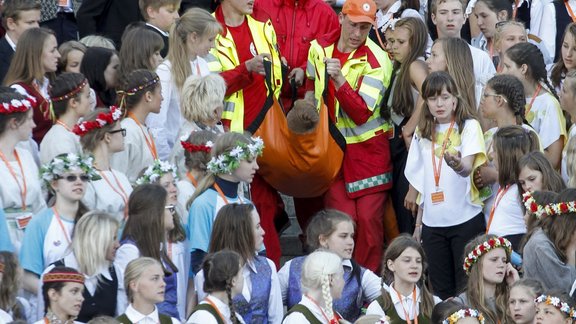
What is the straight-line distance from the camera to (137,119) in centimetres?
1023

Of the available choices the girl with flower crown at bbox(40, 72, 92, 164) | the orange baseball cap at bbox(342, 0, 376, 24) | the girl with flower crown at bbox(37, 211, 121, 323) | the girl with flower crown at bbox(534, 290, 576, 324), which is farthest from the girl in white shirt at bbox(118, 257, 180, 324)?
the orange baseball cap at bbox(342, 0, 376, 24)

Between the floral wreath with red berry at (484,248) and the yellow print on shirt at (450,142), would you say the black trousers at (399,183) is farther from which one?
the floral wreath with red berry at (484,248)

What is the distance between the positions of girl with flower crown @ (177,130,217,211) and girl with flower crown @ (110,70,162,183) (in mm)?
285

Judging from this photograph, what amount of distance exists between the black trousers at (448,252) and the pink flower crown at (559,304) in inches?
61.1

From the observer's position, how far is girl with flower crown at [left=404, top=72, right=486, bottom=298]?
1048 centimetres

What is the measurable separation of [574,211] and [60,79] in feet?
11.7

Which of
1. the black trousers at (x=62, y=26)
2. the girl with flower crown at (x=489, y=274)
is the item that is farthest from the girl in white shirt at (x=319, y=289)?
the black trousers at (x=62, y=26)

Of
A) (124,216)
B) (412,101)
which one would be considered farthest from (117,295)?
(412,101)

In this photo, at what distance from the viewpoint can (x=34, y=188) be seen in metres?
9.23

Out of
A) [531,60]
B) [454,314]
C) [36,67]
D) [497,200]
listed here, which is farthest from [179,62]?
[454,314]

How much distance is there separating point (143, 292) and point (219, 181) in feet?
5.10

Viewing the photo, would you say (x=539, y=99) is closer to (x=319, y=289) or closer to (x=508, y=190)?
(x=508, y=190)

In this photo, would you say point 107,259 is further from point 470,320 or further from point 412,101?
point 412,101

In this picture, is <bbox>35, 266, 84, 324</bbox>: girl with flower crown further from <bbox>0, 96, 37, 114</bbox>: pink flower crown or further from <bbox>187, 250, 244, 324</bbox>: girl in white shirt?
<bbox>0, 96, 37, 114</bbox>: pink flower crown
